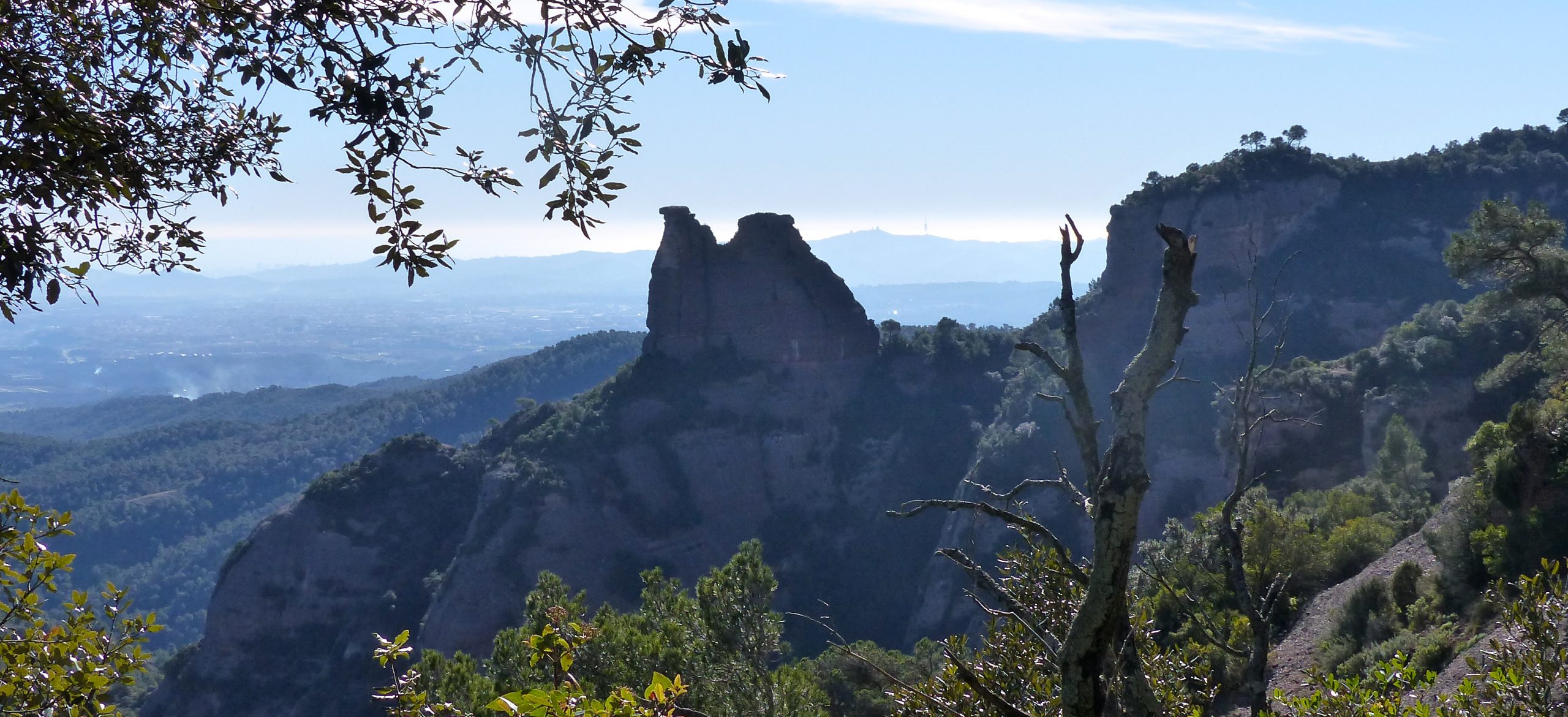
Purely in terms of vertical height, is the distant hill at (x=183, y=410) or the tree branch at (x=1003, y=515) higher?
the tree branch at (x=1003, y=515)

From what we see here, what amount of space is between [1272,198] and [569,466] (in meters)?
36.5

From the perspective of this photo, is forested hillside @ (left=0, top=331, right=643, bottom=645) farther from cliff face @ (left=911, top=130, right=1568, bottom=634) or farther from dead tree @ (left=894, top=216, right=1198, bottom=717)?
dead tree @ (left=894, top=216, right=1198, bottom=717)

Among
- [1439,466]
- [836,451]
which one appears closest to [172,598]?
[836,451]

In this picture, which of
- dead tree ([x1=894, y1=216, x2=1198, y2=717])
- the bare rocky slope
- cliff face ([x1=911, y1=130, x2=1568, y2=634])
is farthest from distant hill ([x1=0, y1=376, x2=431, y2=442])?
dead tree ([x1=894, y1=216, x2=1198, y2=717])

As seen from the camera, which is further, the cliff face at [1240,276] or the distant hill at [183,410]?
the distant hill at [183,410]

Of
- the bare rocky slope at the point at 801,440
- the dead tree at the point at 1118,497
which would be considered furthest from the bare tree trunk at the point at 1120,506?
the bare rocky slope at the point at 801,440

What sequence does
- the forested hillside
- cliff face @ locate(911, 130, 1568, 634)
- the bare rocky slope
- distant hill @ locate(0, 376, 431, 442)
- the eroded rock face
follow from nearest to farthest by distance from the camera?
the bare rocky slope
cliff face @ locate(911, 130, 1568, 634)
the eroded rock face
the forested hillside
distant hill @ locate(0, 376, 431, 442)

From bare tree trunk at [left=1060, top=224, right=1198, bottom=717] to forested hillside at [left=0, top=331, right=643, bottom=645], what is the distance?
61850 mm

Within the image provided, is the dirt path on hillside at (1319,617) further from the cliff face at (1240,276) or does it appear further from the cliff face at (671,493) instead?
the cliff face at (671,493)

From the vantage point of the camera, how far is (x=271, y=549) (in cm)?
3981

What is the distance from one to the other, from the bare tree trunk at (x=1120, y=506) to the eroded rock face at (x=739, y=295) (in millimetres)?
43909

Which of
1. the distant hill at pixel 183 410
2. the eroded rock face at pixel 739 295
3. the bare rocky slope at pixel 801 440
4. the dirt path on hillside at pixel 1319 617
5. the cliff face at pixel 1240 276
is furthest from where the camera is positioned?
the distant hill at pixel 183 410

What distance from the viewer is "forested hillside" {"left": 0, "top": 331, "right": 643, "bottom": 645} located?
66.4 m

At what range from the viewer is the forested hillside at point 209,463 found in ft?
218
